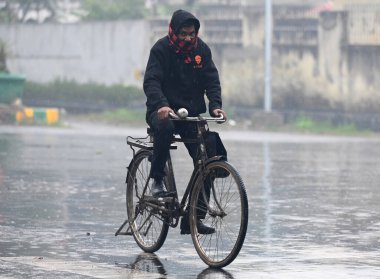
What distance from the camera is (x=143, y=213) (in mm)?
9703

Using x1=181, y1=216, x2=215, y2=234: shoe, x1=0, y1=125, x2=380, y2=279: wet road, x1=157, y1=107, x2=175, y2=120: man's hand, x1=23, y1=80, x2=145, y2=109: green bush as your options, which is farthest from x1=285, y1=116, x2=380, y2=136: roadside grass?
x1=157, y1=107, x2=175, y2=120: man's hand

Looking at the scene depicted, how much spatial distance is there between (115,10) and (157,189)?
3996 centimetres

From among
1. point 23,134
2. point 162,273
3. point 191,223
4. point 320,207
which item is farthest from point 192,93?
point 23,134

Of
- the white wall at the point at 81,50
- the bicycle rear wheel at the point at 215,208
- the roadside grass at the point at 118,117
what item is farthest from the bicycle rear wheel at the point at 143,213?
the white wall at the point at 81,50

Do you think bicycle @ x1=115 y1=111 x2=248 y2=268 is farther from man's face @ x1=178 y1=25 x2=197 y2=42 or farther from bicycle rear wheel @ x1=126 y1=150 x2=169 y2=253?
man's face @ x1=178 y1=25 x2=197 y2=42

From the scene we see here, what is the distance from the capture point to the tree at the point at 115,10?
4894cm

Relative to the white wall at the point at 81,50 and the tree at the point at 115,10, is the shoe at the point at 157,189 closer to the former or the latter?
the white wall at the point at 81,50

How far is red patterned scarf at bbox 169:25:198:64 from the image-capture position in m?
9.17

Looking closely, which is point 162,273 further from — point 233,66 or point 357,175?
point 233,66

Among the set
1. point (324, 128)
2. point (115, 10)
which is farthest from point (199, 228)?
point (115, 10)

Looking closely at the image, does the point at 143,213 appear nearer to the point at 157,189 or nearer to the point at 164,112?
the point at 157,189

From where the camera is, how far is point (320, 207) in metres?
12.9

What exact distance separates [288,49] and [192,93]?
92.6 ft

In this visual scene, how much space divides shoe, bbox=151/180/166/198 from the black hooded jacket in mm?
553
